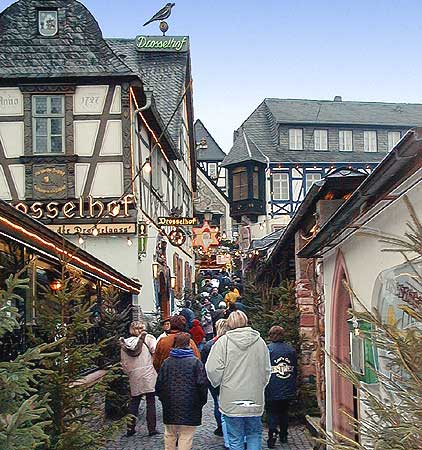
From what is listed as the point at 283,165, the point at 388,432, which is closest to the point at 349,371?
the point at 388,432

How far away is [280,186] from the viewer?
43.8m

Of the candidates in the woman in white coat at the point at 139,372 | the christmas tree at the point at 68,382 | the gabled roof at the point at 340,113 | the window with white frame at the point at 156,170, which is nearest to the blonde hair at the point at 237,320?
the christmas tree at the point at 68,382

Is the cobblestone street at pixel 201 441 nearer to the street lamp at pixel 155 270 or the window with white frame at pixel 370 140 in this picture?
the street lamp at pixel 155 270

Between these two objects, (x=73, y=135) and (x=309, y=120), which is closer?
(x=73, y=135)

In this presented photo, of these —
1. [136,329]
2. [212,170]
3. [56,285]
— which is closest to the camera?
[56,285]

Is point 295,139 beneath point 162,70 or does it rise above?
beneath

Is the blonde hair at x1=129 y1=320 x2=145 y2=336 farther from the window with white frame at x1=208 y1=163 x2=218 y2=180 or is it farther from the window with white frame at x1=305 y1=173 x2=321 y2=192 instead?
the window with white frame at x1=208 y1=163 x2=218 y2=180

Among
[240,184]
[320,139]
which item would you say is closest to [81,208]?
[240,184]

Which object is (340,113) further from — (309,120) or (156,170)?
(156,170)

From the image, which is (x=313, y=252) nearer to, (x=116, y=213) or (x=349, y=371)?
(x=349, y=371)

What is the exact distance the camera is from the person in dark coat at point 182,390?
8047 millimetres

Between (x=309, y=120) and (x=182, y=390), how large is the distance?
39985mm

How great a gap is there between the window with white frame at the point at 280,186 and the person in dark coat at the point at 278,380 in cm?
3370

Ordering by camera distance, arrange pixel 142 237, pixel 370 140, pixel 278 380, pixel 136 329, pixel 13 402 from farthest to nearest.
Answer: pixel 370 140 < pixel 142 237 < pixel 136 329 < pixel 278 380 < pixel 13 402
